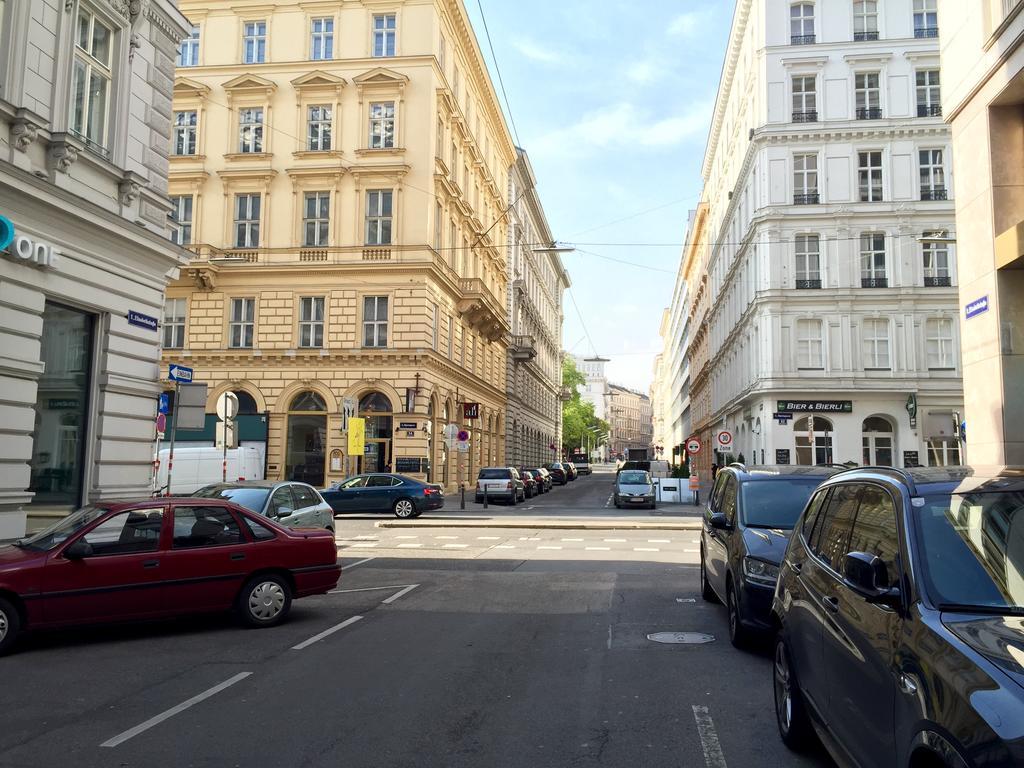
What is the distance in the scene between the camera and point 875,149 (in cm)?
3981

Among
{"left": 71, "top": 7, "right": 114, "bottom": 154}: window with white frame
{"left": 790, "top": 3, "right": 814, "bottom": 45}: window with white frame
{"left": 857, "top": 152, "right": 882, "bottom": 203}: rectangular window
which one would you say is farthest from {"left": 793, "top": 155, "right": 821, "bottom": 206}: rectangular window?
{"left": 71, "top": 7, "right": 114, "bottom": 154}: window with white frame

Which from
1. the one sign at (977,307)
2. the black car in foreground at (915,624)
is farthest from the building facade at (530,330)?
the black car in foreground at (915,624)

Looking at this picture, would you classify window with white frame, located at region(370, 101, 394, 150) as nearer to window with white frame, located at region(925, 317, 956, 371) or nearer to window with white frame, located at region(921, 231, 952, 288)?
window with white frame, located at region(921, 231, 952, 288)

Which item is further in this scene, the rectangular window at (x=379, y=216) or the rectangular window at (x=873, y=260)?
the rectangular window at (x=873, y=260)

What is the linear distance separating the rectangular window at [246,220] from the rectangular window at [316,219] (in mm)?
2242

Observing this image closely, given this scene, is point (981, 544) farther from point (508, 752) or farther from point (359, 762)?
point (359, 762)

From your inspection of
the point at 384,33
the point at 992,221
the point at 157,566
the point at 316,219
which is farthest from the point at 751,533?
the point at 384,33

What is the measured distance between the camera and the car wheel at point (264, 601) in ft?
30.7

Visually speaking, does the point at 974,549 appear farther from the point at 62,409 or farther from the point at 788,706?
the point at 62,409

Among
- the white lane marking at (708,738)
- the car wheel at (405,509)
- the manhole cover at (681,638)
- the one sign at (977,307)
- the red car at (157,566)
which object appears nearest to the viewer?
the white lane marking at (708,738)

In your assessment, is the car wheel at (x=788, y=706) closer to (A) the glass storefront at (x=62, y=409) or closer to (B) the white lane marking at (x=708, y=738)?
(B) the white lane marking at (x=708, y=738)

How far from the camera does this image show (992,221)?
14.7 metres

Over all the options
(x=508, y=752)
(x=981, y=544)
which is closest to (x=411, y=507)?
(x=508, y=752)

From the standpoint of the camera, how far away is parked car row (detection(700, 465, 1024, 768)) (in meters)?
2.98
